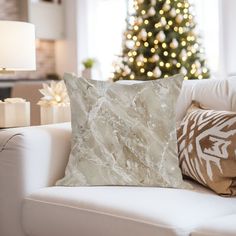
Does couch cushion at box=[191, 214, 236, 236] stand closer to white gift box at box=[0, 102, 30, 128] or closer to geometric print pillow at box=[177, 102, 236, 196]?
geometric print pillow at box=[177, 102, 236, 196]

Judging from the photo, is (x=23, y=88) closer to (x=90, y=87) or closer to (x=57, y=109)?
(x=57, y=109)

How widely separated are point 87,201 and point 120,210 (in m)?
0.17

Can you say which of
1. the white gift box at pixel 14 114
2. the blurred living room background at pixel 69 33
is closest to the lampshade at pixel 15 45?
the white gift box at pixel 14 114

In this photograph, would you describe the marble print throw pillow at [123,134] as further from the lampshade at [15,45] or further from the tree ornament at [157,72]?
the tree ornament at [157,72]

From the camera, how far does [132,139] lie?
2.16 metres

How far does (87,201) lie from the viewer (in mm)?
1891

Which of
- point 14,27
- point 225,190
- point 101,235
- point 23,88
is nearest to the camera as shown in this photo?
point 101,235

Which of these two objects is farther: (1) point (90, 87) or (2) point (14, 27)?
(2) point (14, 27)

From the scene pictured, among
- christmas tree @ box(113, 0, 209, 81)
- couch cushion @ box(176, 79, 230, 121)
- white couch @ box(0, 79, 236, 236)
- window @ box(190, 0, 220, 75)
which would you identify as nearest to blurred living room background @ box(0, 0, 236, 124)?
window @ box(190, 0, 220, 75)

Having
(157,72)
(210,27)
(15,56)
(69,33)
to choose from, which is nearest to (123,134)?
(15,56)

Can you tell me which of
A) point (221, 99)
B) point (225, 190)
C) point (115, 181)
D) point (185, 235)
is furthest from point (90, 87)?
point (185, 235)

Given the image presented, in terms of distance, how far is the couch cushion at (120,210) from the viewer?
166cm

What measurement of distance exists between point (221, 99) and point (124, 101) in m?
0.46

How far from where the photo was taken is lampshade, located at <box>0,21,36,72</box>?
8.87 feet
